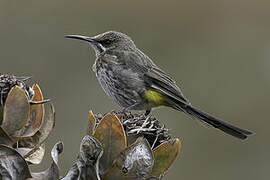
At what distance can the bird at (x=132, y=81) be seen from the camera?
505cm

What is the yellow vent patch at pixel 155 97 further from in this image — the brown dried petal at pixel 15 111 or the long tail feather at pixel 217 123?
the brown dried petal at pixel 15 111

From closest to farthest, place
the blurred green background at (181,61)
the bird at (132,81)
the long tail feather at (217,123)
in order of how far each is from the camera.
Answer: the long tail feather at (217,123)
the bird at (132,81)
the blurred green background at (181,61)

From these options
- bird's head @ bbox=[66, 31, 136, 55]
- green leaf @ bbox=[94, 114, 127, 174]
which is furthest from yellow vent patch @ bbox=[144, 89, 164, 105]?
green leaf @ bbox=[94, 114, 127, 174]

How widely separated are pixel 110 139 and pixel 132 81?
7.85 ft

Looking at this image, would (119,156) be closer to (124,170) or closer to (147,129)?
(124,170)

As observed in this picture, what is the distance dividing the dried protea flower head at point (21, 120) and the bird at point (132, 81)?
76.4 inches

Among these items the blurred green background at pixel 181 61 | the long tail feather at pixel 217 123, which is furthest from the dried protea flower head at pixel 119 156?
the blurred green background at pixel 181 61

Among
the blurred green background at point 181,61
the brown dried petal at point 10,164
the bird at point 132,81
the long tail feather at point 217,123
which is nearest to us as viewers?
the brown dried petal at point 10,164

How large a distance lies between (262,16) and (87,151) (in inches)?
314

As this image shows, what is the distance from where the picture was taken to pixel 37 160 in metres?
2.90

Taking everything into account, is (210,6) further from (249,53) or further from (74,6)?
(74,6)

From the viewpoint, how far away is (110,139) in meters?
2.81

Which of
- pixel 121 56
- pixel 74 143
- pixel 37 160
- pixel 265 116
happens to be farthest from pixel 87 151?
pixel 265 116

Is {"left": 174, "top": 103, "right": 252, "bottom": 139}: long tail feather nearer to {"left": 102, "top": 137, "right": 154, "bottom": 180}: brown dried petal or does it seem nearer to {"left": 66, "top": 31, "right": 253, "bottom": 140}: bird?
{"left": 66, "top": 31, "right": 253, "bottom": 140}: bird
